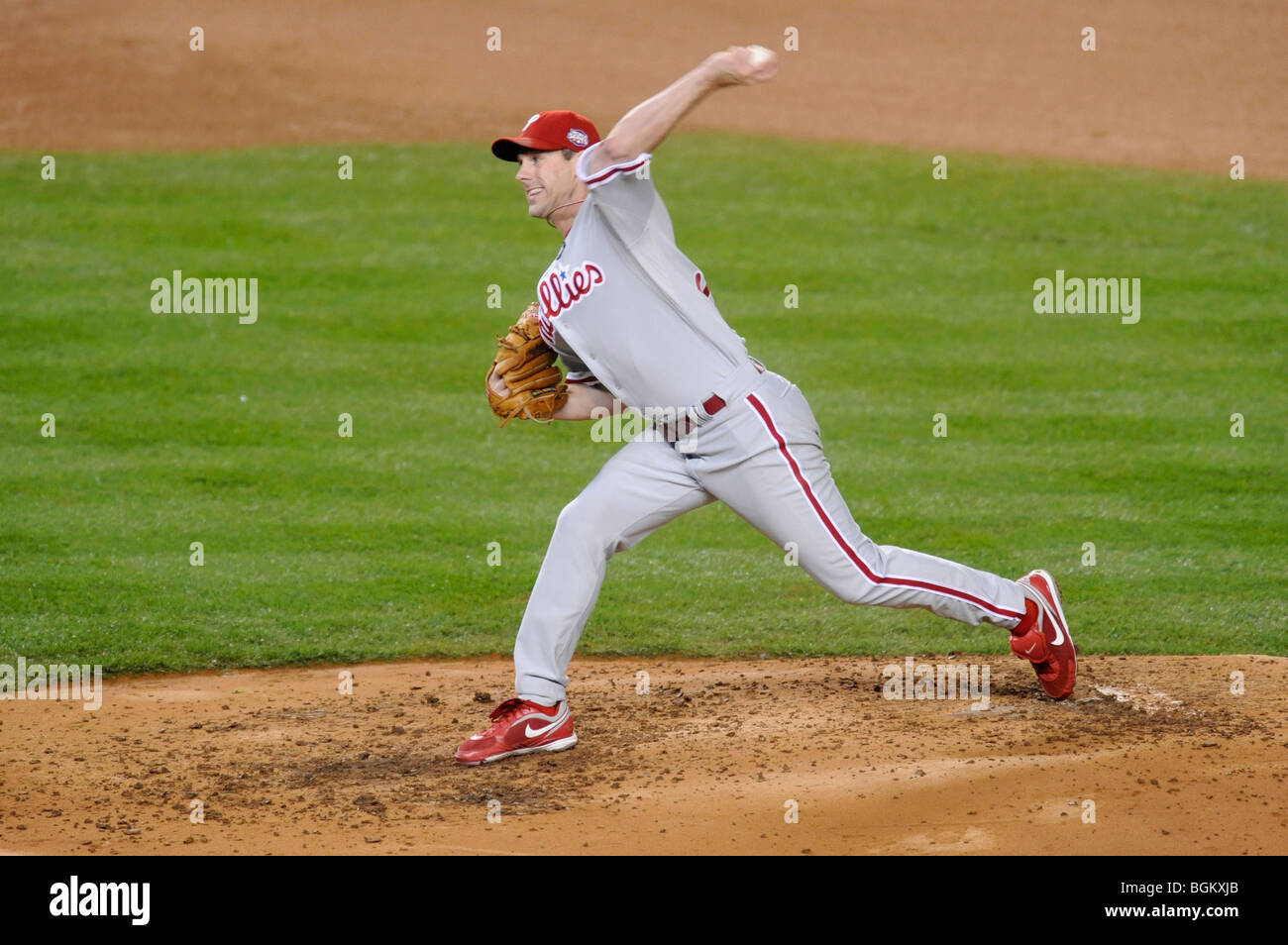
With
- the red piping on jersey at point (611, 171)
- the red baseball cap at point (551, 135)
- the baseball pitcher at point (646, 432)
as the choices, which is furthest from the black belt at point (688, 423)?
the red baseball cap at point (551, 135)

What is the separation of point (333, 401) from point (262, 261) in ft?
9.85

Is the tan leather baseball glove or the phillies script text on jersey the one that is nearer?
the phillies script text on jersey

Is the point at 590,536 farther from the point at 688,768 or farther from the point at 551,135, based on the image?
the point at 551,135

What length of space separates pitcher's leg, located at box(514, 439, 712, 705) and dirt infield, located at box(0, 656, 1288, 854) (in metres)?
0.34

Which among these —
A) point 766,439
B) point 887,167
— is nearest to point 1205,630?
point 766,439

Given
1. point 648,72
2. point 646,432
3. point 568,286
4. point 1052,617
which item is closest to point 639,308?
point 568,286

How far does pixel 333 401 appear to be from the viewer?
1011cm

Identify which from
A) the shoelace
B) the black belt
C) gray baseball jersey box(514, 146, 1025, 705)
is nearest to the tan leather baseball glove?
gray baseball jersey box(514, 146, 1025, 705)

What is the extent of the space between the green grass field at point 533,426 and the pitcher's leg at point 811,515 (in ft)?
4.99

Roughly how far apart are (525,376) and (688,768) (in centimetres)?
141

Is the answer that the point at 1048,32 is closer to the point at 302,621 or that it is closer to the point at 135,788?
the point at 302,621

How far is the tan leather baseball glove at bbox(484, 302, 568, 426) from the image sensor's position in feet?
16.3

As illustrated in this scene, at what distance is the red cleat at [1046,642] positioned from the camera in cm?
500

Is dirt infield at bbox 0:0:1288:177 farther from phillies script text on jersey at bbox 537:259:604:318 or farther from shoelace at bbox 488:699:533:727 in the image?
shoelace at bbox 488:699:533:727
